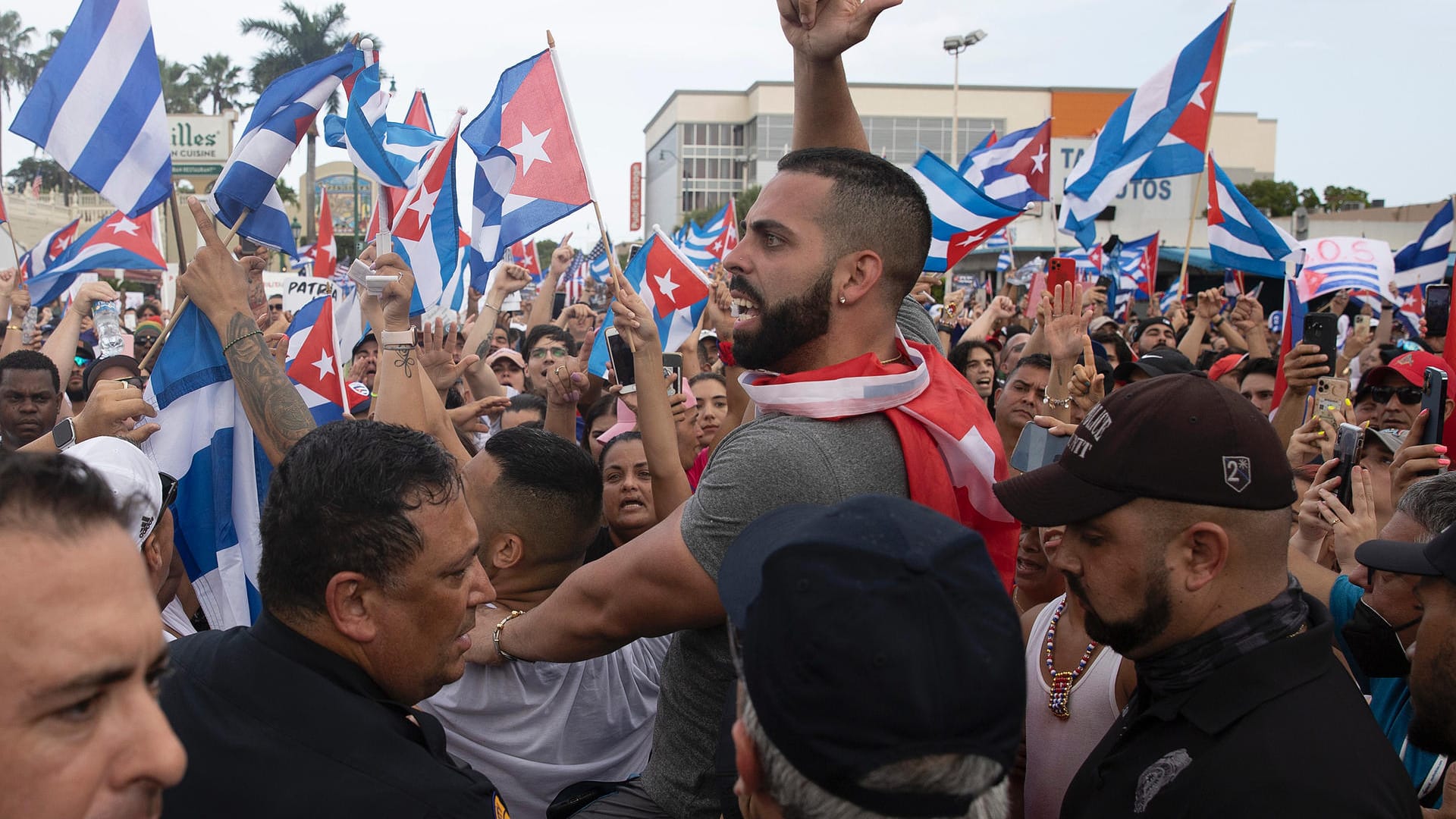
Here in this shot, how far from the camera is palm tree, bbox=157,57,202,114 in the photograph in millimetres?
67250

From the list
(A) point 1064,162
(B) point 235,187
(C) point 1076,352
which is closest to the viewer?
(B) point 235,187

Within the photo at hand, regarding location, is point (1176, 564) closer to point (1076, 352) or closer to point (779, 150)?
point (1076, 352)

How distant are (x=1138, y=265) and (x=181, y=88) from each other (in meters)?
68.4

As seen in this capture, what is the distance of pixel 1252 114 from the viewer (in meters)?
78.5

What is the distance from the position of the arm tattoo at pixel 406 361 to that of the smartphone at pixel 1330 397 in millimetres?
3431

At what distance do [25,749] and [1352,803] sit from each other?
76.2 inches

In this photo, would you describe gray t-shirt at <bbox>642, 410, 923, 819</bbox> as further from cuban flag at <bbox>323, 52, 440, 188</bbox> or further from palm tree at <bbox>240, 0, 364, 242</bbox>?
palm tree at <bbox>240, 0, 364, 242</bbox>

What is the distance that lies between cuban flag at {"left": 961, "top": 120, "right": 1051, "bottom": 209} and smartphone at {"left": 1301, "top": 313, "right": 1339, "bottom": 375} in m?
7.99

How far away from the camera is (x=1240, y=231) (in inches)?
461

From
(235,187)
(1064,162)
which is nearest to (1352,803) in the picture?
(235,187)

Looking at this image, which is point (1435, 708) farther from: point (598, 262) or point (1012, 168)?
point (598, 262)

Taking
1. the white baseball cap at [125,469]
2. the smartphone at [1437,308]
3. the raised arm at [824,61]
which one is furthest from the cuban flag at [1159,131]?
the white baseball cap at [125,469]

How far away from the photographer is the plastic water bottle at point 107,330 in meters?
7.57

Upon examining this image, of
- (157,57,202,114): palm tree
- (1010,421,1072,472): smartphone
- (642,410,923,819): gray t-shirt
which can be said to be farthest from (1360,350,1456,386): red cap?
(157,57,202,114): palm tree
